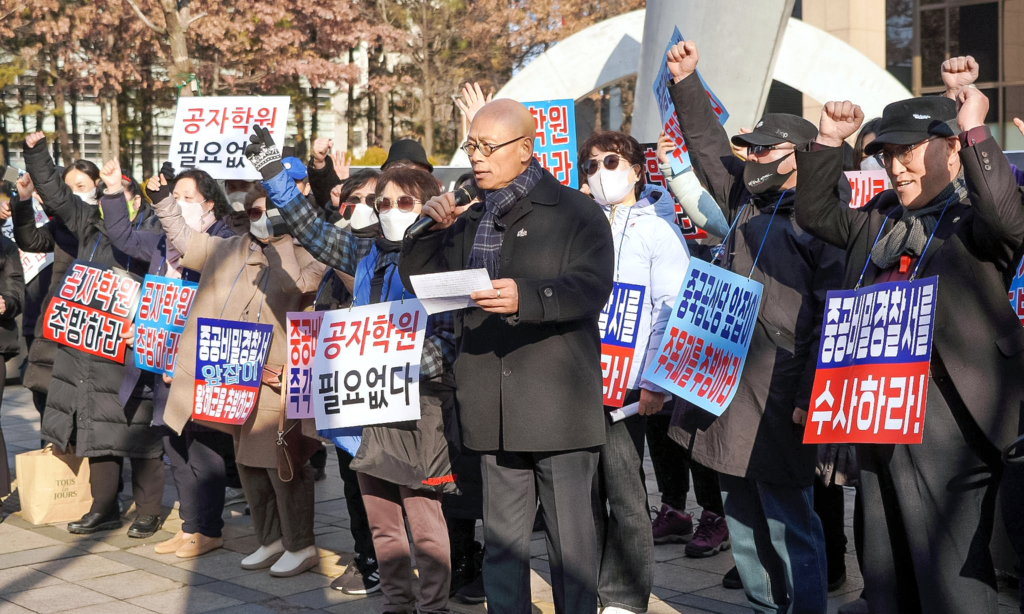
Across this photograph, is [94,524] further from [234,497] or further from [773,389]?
[773,389]

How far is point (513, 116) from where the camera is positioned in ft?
13.3

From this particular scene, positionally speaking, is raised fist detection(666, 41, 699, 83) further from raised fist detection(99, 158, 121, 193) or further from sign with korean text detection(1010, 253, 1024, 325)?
raised fist detection(99, 158, 121, 193)

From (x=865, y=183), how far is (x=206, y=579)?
444 centimetres

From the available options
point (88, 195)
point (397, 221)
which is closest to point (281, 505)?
point (397, 221)

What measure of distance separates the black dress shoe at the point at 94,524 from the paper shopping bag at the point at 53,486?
23cm

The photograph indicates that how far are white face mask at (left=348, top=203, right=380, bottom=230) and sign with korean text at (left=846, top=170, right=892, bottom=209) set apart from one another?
3.03 metres

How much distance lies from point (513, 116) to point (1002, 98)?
73.7ft

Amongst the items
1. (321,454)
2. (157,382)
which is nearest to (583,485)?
(157,382)

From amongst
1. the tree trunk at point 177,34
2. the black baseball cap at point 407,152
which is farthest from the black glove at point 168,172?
the tree trunk at point 177,34

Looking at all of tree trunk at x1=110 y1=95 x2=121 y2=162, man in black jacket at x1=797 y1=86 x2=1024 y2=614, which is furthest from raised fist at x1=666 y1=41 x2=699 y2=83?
tree trunk at x1=110 y1=95 x2=121 y2=162

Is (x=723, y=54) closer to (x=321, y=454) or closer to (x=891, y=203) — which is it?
(x=321, y=454)

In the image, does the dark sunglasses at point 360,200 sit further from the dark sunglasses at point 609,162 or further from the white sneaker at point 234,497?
the white sneaker at point 234,497

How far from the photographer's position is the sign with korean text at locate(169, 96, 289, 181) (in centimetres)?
677

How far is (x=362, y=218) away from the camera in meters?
5.55
